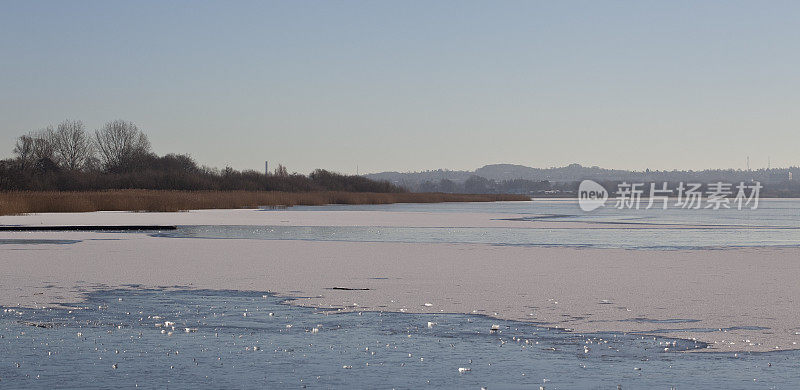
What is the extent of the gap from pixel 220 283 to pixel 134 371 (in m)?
5.61

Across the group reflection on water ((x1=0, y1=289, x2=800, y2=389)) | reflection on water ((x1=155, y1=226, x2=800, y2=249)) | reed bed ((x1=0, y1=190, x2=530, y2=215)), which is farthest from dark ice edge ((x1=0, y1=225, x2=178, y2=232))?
reflection on water ((x1=0, y1=289, x2=800, y2=389))

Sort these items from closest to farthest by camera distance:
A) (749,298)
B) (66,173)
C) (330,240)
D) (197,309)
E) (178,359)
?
(178,359) < (197,309) < (749,298) < (330,240) < (66,173)

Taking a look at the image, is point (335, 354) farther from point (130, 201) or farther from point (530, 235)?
A: point (130, 201)

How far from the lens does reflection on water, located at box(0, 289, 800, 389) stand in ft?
19.2

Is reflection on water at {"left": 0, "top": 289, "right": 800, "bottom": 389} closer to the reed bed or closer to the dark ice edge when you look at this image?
the dark ice edge

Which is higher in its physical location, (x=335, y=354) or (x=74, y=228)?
(x=74, y=228)

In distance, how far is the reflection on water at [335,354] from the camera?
5.84 m

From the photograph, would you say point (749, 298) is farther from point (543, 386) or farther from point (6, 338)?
point (6, 338)

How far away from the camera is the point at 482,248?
18.6 metres

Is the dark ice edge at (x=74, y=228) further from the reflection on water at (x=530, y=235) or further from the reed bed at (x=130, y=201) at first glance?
the reed bed at (x=130, y=201)

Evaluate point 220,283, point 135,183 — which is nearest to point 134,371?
point 220,283

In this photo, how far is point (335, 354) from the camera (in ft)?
22.3

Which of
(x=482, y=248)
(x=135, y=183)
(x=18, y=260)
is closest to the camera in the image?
(x=18, y=260)

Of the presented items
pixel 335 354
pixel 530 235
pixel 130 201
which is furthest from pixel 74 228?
pixel 335 354
